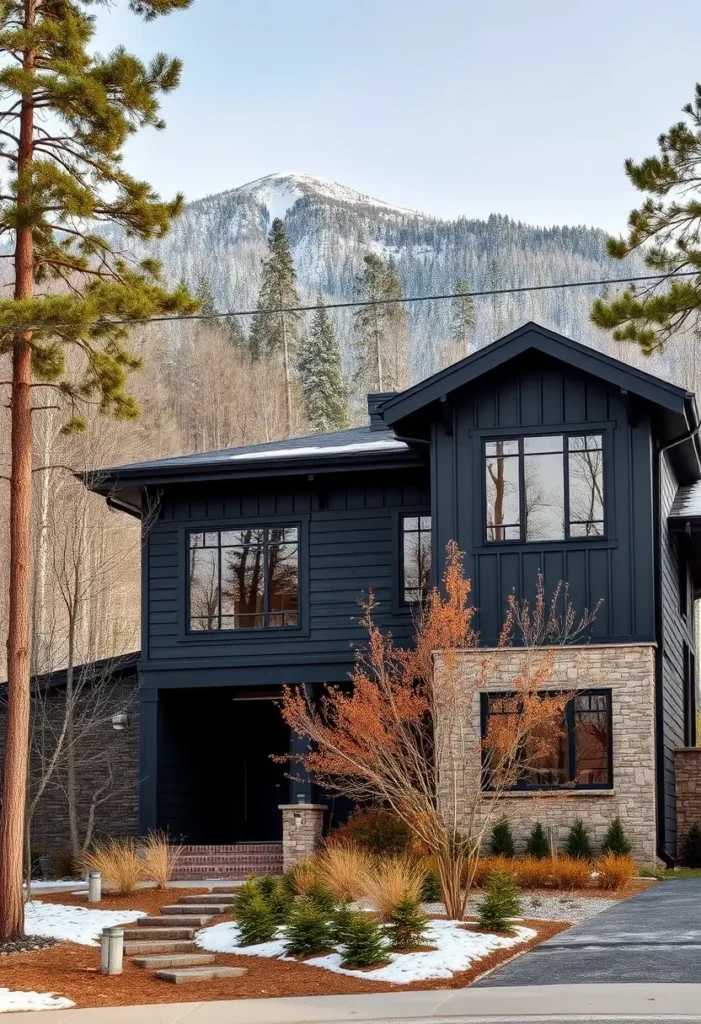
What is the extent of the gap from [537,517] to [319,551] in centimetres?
407

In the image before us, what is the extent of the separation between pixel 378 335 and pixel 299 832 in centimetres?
4888

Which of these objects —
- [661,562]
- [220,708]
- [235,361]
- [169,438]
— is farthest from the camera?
[235,361]

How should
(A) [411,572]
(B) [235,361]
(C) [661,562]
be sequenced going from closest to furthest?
(C) [661,562] < (A) [411,572] < (B) [235,361]

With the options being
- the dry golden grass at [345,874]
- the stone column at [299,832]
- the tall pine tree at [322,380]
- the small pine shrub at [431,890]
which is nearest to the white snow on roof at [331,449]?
the stone column at [299,832]

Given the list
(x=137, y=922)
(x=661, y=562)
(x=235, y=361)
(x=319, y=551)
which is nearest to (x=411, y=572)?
(x=319, y=551)

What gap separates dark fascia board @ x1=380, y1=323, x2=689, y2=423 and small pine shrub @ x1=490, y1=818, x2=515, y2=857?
5.93 meters

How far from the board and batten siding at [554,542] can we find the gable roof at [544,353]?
410 mm

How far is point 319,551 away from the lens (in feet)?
73.6

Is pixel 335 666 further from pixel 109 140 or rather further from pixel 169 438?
pixel 169 438

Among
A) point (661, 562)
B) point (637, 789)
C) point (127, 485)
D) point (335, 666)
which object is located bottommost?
point (637, 789)

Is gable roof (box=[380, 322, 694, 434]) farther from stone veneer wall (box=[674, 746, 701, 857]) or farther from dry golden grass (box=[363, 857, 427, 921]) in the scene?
dry golden grass (box=[363, 857, 427, 921])

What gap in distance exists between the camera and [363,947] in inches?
486

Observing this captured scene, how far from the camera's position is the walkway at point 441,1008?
9.86m

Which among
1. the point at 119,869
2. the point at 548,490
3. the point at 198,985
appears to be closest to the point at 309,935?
the point at 198,985
